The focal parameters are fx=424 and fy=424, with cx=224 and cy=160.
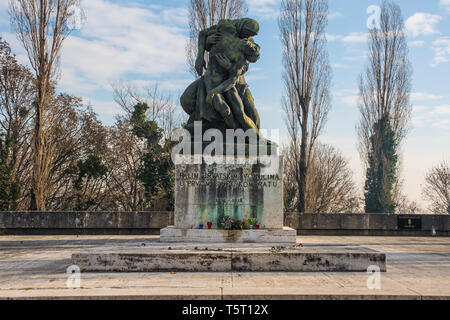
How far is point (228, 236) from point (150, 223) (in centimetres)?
630

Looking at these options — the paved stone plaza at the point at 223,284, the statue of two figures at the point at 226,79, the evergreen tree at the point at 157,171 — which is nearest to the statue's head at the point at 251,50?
the statue of two figures at the point at 226,79

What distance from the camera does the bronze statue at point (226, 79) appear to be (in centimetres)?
958

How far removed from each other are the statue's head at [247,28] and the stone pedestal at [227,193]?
2.96 metres

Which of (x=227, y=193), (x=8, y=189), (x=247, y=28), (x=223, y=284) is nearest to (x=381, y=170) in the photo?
(x=247, y=28)

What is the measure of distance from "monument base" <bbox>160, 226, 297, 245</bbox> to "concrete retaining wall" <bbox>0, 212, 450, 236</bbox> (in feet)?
18.7

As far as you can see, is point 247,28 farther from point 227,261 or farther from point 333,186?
point 333,186

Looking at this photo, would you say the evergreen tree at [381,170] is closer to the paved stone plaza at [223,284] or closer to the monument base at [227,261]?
the paved stone plaza at [223,284]

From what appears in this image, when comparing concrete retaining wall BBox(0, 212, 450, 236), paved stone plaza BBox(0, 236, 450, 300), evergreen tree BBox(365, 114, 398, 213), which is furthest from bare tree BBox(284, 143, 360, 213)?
paved stone plaza BBox(0, 236, 450, 300)

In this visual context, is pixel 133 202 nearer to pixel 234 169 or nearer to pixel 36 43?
pixel 36 43

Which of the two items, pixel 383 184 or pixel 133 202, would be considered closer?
pixel 383 184

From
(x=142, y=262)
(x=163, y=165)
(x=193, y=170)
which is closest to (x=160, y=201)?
(x=163, y=165)

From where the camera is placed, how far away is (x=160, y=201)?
22.8 metres

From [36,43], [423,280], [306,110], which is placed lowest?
[423,280]

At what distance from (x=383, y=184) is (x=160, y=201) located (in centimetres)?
1236
